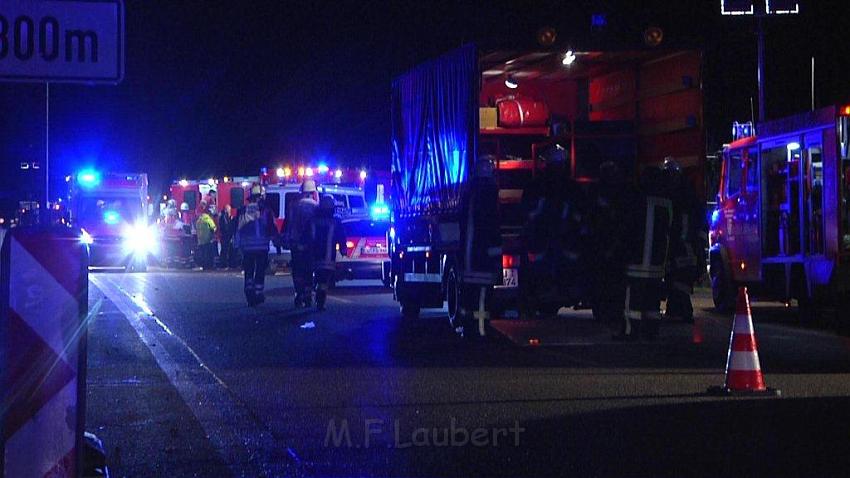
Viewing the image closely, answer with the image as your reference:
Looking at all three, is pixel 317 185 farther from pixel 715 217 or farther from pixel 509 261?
pixel 509 261

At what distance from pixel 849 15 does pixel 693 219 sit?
32.1 meters

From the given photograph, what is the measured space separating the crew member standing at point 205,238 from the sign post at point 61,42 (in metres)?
32.6

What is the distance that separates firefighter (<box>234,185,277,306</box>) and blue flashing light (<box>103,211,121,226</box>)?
18383 mm

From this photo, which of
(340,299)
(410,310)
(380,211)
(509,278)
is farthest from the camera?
(380,211)

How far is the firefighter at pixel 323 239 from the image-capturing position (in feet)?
65.8

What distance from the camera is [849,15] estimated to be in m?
44.7

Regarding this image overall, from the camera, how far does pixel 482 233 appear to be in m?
14.8

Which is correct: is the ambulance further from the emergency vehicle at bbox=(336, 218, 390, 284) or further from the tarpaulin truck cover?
the tarpaulin truck cover

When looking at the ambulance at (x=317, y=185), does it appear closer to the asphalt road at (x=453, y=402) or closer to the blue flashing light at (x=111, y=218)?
the blue flashing light at (x=111, y=218)

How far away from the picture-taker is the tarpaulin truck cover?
1576 cm

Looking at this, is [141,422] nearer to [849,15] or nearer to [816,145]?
[816,145]

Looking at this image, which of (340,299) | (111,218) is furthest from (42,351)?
(111,218)

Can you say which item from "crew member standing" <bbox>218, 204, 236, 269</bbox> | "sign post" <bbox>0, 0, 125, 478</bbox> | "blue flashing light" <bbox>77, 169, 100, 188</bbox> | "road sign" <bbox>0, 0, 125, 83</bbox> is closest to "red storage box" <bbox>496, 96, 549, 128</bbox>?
"road sign" <bbox>0, 0, 125, 83</bbox>

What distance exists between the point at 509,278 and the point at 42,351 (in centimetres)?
1106
